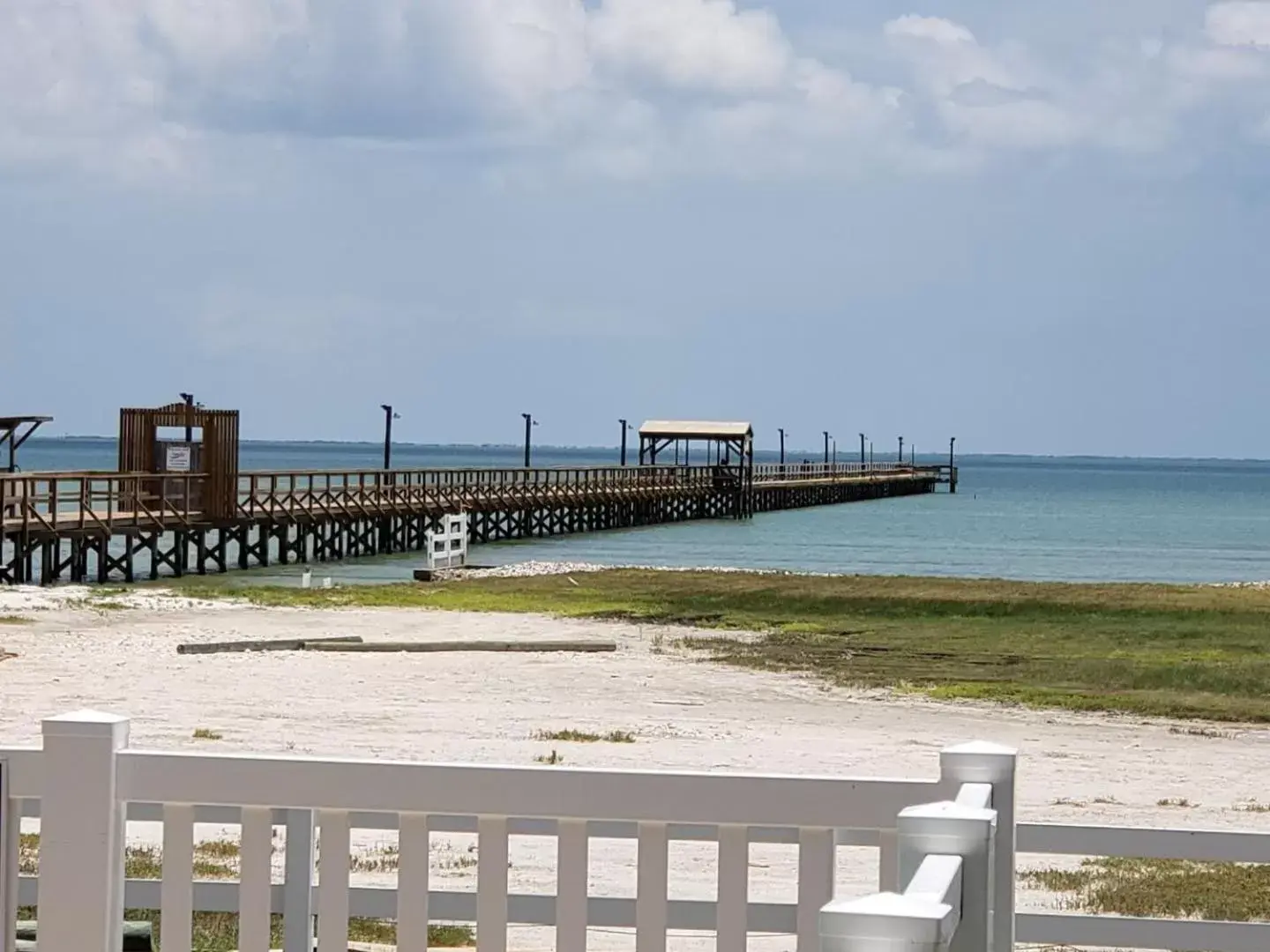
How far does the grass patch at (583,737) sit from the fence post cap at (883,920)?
13328mm

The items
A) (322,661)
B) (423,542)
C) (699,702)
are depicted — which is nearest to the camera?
(699,702)

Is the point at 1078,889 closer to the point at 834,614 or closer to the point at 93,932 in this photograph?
the point at 93,932

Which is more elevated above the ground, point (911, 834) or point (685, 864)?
point (911, 834)

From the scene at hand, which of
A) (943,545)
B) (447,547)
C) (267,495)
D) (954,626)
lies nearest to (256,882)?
(954,626)

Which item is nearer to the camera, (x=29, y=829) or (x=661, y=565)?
(x=29, y=829)

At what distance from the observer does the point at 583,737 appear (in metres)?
15.8

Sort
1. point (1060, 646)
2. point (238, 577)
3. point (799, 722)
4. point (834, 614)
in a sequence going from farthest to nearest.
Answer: point (238, 577), point (834, 614), point (1060, 646), point (799, 722)

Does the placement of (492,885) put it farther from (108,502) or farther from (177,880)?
(108,502)

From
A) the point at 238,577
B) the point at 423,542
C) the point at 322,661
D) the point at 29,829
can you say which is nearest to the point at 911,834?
the point at 29,829

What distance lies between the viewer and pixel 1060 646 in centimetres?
2539

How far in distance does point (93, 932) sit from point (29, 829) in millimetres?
6471

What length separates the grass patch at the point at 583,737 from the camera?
614 inches

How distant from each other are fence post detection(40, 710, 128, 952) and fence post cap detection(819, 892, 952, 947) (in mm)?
1990

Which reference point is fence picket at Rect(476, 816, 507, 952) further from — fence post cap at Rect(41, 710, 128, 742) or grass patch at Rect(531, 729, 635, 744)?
grass patch at Rect(531, 729, 635, 744)
